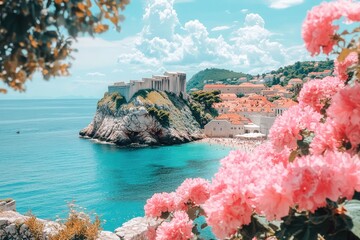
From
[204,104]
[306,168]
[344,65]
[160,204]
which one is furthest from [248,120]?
[306,168]

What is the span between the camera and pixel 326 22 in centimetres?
224

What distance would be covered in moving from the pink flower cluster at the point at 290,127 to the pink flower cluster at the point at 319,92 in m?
0.89

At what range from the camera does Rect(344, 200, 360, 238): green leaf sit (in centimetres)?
186

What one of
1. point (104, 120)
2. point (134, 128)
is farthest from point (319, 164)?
point (104, 120)

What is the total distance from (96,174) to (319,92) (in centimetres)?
4556

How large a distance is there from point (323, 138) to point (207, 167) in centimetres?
4548

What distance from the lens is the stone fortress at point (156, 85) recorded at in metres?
77.4

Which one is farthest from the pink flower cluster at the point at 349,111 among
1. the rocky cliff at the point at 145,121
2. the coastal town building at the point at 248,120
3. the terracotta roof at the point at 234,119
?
the terracotta roof at the point at 234,119

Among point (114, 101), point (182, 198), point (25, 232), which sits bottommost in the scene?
point (25, 232)

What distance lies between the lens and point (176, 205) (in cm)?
455

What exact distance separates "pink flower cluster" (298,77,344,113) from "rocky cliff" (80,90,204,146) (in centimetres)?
6377

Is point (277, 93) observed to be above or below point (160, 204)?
below

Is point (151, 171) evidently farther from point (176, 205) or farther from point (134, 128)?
point (176, 205)

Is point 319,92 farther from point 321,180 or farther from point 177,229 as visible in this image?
point 321,180
